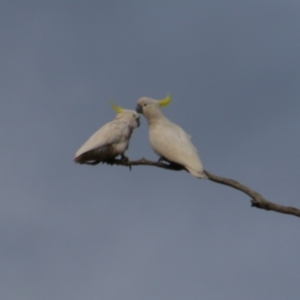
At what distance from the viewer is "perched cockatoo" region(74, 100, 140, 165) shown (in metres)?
6.30

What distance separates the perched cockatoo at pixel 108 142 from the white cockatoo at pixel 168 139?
211 mm

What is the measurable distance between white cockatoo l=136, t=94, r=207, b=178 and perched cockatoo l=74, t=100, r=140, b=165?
0.21m

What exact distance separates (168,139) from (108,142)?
58 cm

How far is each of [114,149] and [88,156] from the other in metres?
Answer: 0.32

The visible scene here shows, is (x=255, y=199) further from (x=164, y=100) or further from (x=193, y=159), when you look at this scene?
(x=164, y=100)

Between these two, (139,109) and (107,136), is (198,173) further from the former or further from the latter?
(139,109)

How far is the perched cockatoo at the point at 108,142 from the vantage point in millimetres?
6301

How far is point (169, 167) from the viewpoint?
6.01m

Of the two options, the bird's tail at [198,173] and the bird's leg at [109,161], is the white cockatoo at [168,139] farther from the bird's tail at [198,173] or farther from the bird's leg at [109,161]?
the bird's leg at [109,161]

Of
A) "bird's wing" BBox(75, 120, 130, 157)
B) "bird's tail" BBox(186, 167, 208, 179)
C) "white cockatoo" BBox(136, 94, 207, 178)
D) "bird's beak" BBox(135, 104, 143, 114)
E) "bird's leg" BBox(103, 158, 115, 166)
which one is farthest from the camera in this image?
"bird's beak" BBox(135, 104, 143, 114)

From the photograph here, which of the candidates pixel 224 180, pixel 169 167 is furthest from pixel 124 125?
pixel 224 180

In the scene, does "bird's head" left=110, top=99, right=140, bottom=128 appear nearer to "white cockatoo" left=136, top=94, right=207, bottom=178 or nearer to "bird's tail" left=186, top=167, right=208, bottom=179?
"white cockatoo" left=136, top=94, right=207, bottom=178

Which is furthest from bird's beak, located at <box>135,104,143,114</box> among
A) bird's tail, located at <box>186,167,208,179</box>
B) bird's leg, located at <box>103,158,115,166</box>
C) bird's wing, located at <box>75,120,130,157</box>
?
bird's tail, located at <box>186,167,208,179</box>

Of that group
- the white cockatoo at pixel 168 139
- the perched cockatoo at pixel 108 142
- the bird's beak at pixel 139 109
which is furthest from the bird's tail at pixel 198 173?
the bird's beak at pixel 139 109
